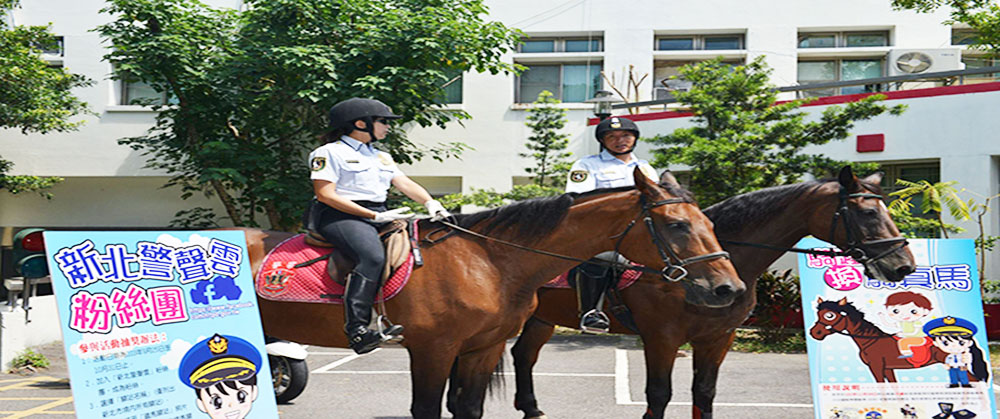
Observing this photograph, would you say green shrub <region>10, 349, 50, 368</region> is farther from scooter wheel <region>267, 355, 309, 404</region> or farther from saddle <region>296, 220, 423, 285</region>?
saddle <region>296, 220, 423, 285</region>

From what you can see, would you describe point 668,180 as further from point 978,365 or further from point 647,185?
point 978,365

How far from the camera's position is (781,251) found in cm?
577

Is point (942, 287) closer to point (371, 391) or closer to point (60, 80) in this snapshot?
point (371, 391)

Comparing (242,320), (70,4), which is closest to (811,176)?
(242,320)

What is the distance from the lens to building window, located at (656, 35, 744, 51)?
17.2m

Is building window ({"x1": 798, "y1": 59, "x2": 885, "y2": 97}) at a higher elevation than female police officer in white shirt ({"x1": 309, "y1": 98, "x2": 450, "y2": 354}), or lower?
higher

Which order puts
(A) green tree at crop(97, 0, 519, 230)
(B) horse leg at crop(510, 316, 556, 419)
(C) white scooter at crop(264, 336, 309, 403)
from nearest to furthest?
(B) horse leg at crop(510, 316, 556, 419)
(C) white scooter at crop(264, 336, 309, 403)
(A) green tree at crop(97, 0, 519, 230)

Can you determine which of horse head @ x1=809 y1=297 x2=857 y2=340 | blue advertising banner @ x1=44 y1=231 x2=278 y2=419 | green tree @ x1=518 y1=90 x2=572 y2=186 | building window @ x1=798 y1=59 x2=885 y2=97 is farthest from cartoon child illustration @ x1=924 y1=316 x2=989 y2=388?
building window @ x1=798 y1=59 x2=885 y2=97

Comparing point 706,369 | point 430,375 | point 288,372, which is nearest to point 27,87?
point 288,372

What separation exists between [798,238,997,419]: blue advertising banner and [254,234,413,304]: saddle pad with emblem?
106 inches

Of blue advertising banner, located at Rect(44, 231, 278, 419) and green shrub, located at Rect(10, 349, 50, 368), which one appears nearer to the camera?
blue advertising banner, located at Rect(44, 231, 278, 419)

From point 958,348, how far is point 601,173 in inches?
106

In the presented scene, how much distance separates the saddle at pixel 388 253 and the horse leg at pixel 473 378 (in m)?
0.76

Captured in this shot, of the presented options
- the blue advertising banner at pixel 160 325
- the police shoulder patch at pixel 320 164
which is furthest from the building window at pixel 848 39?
the blue advertising banner at pixel 160 325
